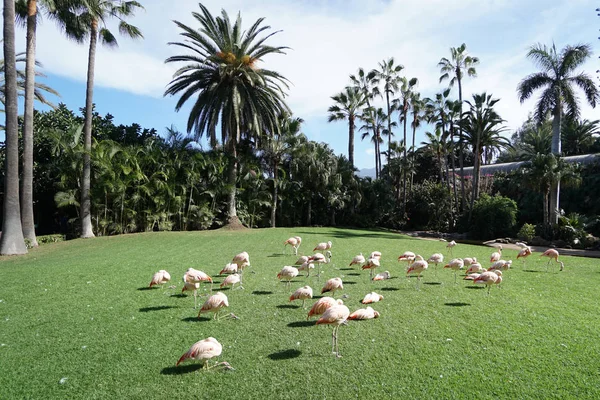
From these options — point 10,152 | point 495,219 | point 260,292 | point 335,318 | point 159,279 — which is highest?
point 10,152

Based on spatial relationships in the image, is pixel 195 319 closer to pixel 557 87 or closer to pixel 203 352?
pixel 203 352

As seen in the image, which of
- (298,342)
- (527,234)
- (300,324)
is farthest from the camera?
(527,234)

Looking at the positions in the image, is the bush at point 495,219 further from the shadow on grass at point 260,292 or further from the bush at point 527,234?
the shadow on grass at point 260,292

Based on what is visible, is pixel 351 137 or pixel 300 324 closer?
pixel 300 324

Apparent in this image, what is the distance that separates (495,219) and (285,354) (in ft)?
80.5

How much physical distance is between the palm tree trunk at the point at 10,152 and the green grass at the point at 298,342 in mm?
6537

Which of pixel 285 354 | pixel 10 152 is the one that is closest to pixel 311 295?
pixel 285 354

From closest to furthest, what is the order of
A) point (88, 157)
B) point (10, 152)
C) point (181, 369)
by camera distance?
point (181, 369), point (10, 152), point (88, 157)

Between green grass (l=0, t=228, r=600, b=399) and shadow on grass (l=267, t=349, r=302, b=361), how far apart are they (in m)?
0.01

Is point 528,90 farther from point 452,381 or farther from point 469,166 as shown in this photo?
point 452,381

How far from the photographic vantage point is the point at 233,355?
16.3 ft

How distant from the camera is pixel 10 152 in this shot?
595 inches

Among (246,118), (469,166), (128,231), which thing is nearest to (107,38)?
(246,118)

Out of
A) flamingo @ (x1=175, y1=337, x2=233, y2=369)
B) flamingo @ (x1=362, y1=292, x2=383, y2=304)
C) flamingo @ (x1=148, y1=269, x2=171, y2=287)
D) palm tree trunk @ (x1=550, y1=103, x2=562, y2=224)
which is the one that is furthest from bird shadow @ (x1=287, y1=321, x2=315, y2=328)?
palm tree trunk @ (x1=550, y1=103, x2=562, y2=224)
